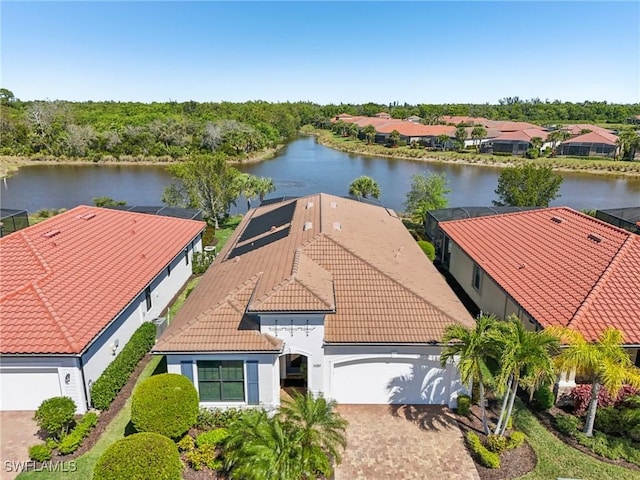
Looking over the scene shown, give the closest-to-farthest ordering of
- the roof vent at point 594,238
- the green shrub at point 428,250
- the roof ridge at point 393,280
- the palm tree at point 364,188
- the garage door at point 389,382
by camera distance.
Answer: the garage door at point 389,382, the roof ridge at point 393,280, the roof vent at point 594,238, the green shrub at point 428,250, the palm tree at point 364,188

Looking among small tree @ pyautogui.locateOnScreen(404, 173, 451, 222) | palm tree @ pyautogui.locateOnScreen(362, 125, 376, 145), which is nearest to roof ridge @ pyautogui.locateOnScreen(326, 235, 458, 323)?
small tree @ pyautogui.locateOnScreen(404, 173, 451, 222)

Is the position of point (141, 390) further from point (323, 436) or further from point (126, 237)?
point (126, 237)

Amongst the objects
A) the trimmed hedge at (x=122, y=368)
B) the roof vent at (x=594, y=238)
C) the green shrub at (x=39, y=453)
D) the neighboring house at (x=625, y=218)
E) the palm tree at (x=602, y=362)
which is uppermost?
the roof vent at (x=594, y=238)

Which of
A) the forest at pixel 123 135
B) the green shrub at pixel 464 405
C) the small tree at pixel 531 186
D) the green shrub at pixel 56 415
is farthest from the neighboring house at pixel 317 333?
the forest at pixel 123 135

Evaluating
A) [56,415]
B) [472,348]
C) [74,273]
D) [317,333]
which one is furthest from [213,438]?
[74,273]

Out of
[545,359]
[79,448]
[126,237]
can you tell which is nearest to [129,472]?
[79,448]

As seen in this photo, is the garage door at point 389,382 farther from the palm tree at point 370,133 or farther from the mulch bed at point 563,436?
the palm tree at point 370,133
